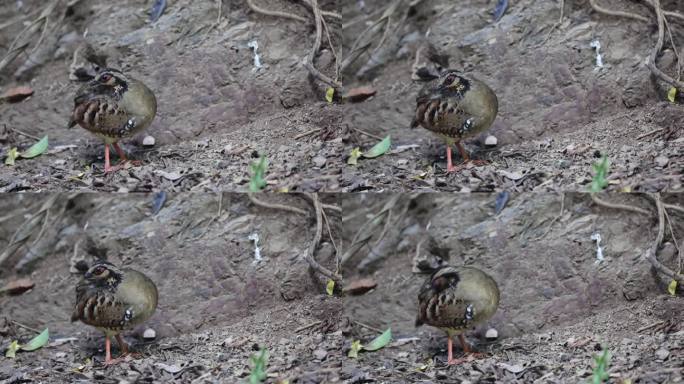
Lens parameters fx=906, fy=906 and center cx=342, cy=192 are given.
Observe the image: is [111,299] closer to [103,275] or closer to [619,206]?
[103,275]

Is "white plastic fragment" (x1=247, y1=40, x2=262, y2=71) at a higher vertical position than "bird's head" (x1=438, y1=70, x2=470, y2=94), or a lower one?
higher

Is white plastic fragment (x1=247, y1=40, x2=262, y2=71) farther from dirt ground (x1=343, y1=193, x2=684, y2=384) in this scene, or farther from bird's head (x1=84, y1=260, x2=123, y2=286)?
bird's head (x1=84, y1=260, x2=123, y2=286)

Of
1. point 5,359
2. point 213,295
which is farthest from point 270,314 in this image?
point 5,359

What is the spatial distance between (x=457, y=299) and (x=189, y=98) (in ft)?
3.97

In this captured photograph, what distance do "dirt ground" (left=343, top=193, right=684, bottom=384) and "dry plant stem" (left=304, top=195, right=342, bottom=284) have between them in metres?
0.06

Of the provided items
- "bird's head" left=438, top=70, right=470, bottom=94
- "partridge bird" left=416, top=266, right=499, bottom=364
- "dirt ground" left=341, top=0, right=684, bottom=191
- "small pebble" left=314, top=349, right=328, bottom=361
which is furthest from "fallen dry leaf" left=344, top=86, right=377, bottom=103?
"small pebble" left=314, top=349, right=328, bottom=361

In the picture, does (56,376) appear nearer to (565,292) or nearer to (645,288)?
(565,292)

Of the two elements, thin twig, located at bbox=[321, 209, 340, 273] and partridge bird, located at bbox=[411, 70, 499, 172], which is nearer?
partridge bird, located at bbox=[411, 70, 499, 172]

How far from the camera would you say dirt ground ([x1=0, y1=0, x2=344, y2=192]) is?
10.8 ft

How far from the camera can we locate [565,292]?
129 inches

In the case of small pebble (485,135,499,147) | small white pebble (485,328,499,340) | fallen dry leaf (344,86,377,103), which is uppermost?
fallen dry leaf (344,86,377,103)

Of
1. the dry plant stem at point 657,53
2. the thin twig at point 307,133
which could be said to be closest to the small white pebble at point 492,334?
the thin twig at point 307,133

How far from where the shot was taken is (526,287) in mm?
3285

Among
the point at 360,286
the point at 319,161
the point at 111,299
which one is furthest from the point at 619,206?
the point at 111,299
